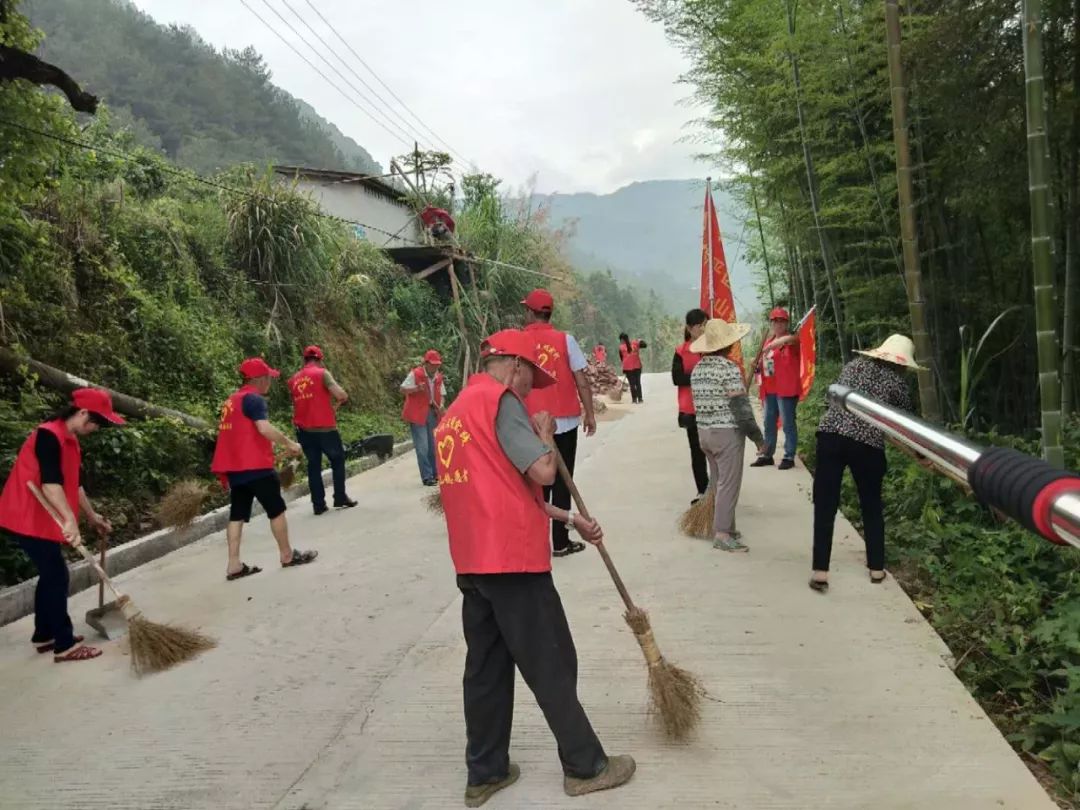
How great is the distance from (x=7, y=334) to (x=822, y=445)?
7159 mm

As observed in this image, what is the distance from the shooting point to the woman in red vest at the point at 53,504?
3.94 metres

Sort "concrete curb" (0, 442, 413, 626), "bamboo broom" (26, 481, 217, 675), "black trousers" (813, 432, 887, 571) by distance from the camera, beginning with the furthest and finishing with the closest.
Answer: "concrete curb" (0, 442, 413, 626) < "black trousers" (813, 432, 887, 571) < "bamboo broom" (26, 481, 217, 675)

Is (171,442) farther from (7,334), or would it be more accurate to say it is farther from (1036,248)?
(1036,248)

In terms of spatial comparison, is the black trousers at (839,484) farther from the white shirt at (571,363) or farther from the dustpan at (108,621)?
the dustpan at (108,621)

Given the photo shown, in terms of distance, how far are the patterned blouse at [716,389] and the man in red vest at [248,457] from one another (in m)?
2.77

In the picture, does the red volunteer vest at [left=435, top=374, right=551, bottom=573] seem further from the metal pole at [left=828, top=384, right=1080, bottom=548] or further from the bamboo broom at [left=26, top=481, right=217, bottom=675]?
the bamboo broom at [left=26, top=481, right=217, bottom=675]

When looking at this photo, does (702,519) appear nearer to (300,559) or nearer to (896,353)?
(896,353)

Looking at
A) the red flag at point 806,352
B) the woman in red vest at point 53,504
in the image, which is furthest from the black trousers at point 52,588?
the red flag at point 806,352

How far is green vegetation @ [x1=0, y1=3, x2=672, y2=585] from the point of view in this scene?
263 inches

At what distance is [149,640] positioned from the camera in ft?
12.7

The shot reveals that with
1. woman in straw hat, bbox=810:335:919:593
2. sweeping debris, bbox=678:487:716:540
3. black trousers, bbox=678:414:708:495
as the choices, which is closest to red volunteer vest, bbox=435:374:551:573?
woman in straw hat, bbox=810:335:919:593

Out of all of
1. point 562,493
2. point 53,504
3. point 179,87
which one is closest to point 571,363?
point 562,493

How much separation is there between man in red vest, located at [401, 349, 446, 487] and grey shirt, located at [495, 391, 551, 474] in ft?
18.4

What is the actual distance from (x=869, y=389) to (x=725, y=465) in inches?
48.6
